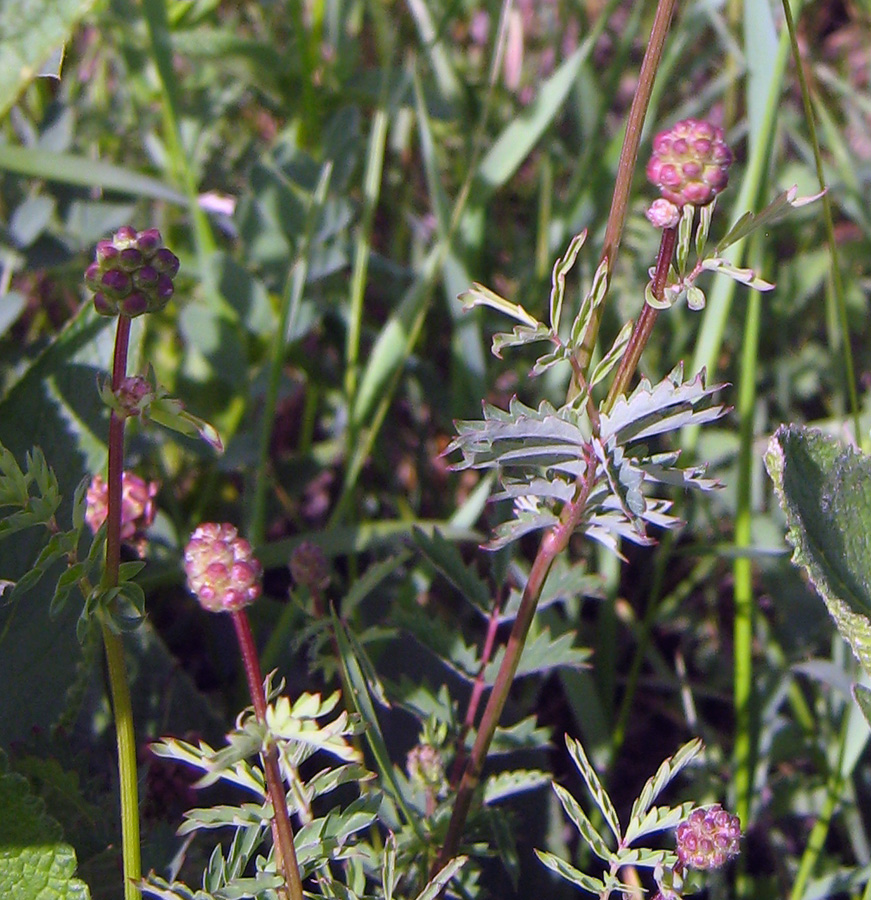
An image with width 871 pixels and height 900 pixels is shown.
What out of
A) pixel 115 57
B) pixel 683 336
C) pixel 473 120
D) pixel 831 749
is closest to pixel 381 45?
pixel 473 120

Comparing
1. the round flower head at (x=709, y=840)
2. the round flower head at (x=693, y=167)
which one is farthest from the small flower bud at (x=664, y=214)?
the round flower head at (x=709, y=840)

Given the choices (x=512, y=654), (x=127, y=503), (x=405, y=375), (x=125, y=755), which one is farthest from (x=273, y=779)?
(x=405, y=375)

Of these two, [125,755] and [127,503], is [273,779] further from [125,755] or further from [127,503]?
[127,503]

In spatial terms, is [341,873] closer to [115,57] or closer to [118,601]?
[118,601]

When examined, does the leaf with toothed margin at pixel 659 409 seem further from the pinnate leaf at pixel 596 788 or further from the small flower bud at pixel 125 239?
the small flower bud at pixel 125 239

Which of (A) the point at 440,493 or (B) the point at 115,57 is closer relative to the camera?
(A) the point at 440,493

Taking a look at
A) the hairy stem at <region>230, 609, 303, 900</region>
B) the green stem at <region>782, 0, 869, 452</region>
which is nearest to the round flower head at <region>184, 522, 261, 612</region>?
the hairy stem at <region>230, 609, 303, 900</region>

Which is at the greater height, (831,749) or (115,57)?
(115,57)

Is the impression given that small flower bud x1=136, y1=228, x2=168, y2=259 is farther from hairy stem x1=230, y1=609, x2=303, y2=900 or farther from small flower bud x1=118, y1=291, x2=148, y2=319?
hairy stem x1=230, y1=609, x2=303, y2=900
